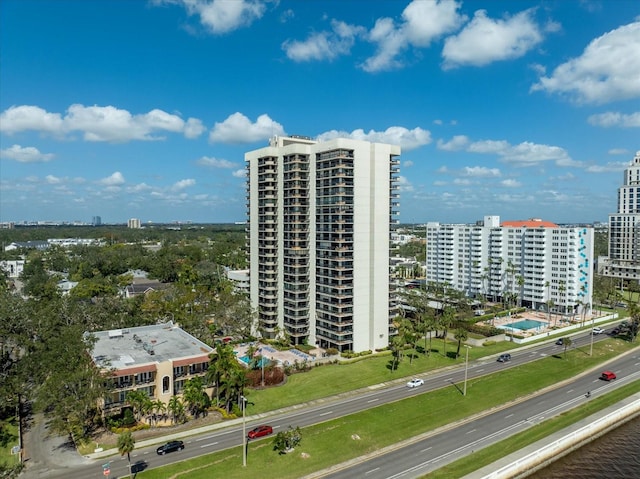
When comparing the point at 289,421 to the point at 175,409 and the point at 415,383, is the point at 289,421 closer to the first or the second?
the point at 175,409

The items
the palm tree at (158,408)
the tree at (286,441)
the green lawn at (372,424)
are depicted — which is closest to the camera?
the green lawn at (372,424)

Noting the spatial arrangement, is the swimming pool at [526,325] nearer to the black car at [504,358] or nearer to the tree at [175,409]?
the black car at [504,358]

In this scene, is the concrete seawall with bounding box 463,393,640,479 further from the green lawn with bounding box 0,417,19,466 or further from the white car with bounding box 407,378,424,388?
the green lawn with bounding box 0,417,19,466

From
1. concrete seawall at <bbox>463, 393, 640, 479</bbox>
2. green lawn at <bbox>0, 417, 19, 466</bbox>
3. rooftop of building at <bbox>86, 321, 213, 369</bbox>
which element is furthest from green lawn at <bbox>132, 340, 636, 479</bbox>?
green lawn at <bbox>0, 417, 19, 466</bbox>

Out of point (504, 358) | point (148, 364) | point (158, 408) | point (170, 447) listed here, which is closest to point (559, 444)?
point (504, 358)

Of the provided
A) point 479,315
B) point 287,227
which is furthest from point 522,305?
point 287,227

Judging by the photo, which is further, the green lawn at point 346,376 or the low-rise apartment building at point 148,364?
the green lawn at point 346,376

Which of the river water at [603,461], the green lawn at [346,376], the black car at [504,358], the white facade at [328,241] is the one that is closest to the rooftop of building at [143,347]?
the green lawn at [346,376]
